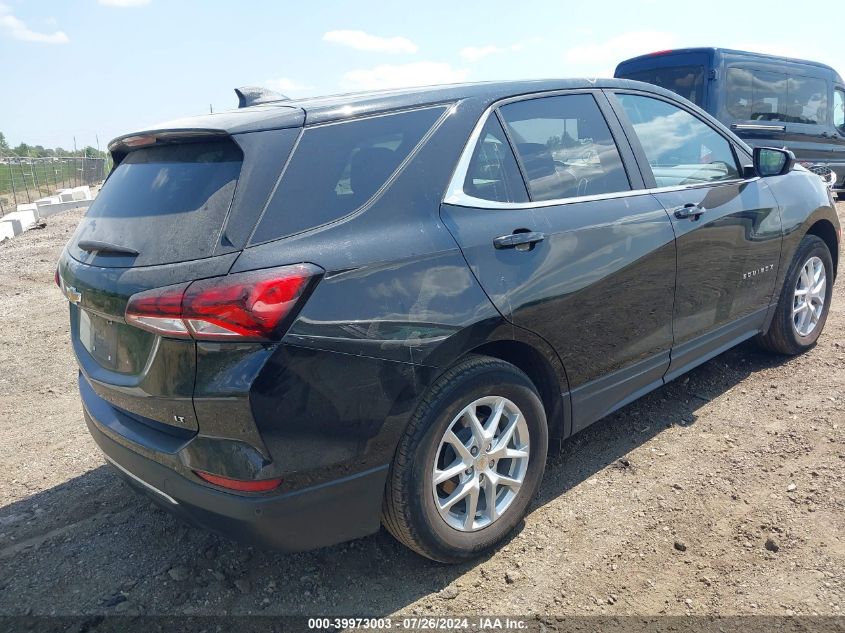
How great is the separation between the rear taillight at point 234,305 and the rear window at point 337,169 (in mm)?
154

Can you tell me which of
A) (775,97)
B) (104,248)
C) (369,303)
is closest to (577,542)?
(369,303)

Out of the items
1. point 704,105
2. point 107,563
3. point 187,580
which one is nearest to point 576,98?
point 187,580

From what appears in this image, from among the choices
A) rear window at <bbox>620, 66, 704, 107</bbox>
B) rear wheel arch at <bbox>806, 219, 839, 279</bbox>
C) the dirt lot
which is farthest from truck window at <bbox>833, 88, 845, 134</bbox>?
the dirt lot

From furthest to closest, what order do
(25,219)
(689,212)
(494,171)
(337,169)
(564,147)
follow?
1. (25,219)
2. (689,212)
3. (564,147)
4. (494,171)
5. (337,169)

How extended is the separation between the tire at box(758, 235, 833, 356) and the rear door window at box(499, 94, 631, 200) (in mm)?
1859

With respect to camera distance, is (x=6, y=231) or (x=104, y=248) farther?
(x=6, y=231)

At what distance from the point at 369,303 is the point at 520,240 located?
77 centimetres

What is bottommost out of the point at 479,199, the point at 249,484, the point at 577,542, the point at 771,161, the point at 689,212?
the point at 577,542

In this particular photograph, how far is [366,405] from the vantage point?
2191mm

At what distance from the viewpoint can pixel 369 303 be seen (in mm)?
2184

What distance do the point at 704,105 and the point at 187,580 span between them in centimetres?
873

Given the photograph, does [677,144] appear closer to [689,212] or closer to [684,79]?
[689,212]

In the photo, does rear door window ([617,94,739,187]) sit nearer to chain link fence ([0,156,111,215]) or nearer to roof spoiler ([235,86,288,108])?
roof spoiler ([235,86,288,108])

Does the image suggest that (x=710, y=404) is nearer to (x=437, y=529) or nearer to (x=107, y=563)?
(x=437, y=529)
